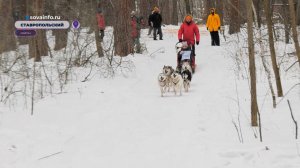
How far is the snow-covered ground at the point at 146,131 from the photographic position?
582 cm

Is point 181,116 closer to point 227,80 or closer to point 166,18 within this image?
point 227,80

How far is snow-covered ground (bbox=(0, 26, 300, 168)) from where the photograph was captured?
5824mm

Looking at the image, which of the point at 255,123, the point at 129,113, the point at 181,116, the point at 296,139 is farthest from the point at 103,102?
the point at 296,139

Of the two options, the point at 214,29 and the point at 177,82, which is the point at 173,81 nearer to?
the point at 177,82

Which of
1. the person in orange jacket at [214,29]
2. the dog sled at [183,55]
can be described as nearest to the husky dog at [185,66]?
the dog sled at [183,55]

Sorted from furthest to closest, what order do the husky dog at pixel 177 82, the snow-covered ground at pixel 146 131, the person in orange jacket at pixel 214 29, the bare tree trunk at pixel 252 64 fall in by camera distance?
the person in orange jacket at pixel 214 29
the husky dog at pixel 177 82
the bare tree trunk at pixel 252 64
the snow-covered ground at pixel 146 131

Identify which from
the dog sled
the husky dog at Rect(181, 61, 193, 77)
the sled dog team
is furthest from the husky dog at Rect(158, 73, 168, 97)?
the dog sled

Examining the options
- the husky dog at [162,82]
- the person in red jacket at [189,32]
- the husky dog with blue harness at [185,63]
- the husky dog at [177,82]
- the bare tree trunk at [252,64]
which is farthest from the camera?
the person in red jacket at [189,32]

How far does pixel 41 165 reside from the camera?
590 centimetres

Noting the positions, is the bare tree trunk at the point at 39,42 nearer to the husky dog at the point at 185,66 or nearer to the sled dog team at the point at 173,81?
the husky dog at the point at 185,66

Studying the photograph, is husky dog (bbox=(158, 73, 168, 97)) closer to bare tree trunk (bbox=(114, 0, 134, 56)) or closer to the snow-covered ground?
the snow-covered ground

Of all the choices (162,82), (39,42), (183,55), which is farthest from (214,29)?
(162,82)

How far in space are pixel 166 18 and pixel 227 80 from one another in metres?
27.3

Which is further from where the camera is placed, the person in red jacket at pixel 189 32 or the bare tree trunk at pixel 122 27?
the person in red jacket at pixel 189 32
